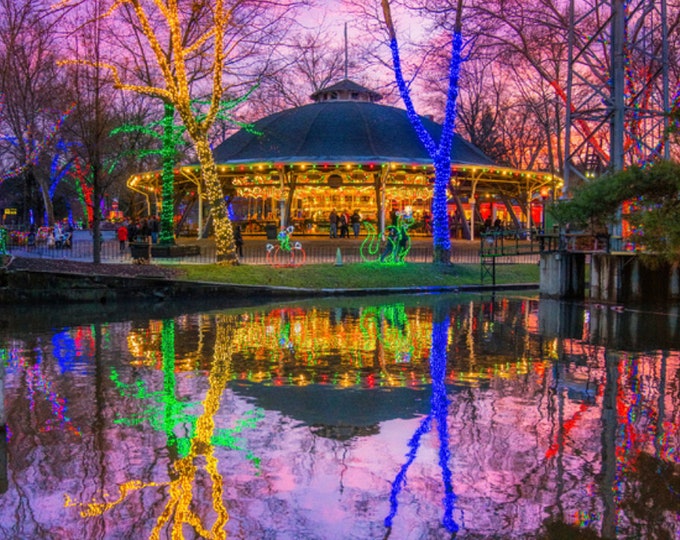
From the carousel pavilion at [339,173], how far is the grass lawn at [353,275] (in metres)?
12.4

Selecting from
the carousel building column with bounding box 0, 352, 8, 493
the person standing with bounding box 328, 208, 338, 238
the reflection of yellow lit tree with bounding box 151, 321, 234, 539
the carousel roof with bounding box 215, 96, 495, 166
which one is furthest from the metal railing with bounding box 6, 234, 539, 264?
the carousel building column with bounding box 0, 352, 8, 493

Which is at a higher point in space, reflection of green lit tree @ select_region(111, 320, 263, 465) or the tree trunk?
the tree trunk

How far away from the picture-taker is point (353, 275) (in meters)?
27.0

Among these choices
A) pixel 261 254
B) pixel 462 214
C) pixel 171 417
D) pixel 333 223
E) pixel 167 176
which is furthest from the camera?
pixel 462 214

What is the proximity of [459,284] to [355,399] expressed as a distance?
1840cm

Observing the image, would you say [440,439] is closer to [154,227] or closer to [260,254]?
[260,254]

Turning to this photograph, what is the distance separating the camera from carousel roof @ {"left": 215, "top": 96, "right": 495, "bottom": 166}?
41375mm

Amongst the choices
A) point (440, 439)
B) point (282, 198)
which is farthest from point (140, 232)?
point (440, 439)

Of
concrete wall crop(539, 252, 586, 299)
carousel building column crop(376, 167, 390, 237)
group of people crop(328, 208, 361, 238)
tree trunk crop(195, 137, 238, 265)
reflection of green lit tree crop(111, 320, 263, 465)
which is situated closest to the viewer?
reflection of green lit tree crop(111, 320, 263, 465)

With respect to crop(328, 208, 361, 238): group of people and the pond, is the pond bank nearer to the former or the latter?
the pond

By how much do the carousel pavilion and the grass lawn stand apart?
12361mm

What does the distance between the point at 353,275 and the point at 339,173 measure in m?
16.7

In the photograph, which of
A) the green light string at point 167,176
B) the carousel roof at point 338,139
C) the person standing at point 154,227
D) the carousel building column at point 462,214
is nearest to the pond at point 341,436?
the green light string at point 167,176

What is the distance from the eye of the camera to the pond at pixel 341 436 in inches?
224
